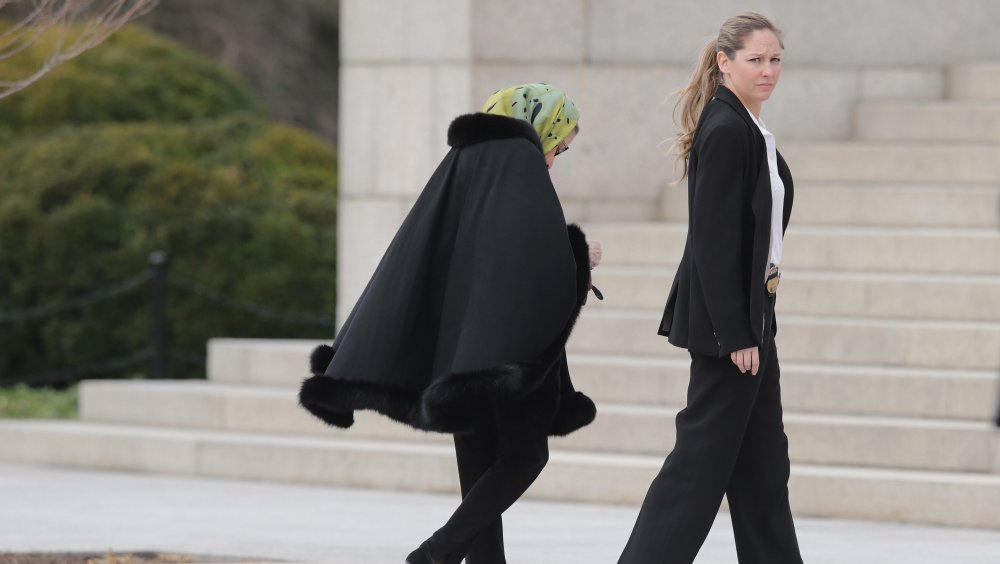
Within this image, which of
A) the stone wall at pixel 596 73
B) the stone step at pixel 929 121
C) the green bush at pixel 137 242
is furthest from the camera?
the green bush at pixel 137 242

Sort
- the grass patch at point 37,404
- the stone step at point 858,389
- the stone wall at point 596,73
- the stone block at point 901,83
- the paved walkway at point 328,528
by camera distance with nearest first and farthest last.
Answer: the paved walkway at point 328,528
the stone step at point 858,389
the stone wall at point 596,73
the stone block at point 901,83
the grass patch at point 37,404

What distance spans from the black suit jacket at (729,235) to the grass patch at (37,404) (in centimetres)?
801

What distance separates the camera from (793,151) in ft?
34.3

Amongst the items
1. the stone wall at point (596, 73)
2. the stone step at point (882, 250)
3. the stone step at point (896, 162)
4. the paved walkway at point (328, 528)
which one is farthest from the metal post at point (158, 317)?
the stone step at point (896, 162)

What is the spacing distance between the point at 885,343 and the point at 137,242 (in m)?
7.14

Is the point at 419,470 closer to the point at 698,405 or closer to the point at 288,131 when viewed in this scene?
the point at 698,405

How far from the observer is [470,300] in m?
5.22

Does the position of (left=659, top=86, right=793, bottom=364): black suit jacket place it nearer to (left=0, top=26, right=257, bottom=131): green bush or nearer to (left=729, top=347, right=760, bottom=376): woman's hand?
(left=729, top=347, right=760, bottom=376): woman's hand

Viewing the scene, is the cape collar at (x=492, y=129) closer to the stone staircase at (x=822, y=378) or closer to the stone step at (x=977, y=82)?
the stone staircase at (x=822, y=378)

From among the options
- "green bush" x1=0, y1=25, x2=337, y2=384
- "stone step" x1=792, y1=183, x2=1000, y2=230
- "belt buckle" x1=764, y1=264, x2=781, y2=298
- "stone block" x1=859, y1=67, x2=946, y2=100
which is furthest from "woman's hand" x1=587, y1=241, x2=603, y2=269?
"green bush" x1=0, y1=25, x2=337, y2=384

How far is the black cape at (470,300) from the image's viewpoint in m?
5.18

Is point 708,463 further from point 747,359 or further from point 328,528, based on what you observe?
point 328,528

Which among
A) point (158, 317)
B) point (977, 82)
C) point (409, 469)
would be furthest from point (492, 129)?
point (158, 317)

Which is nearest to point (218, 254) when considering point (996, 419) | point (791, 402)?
point (791, 402)
